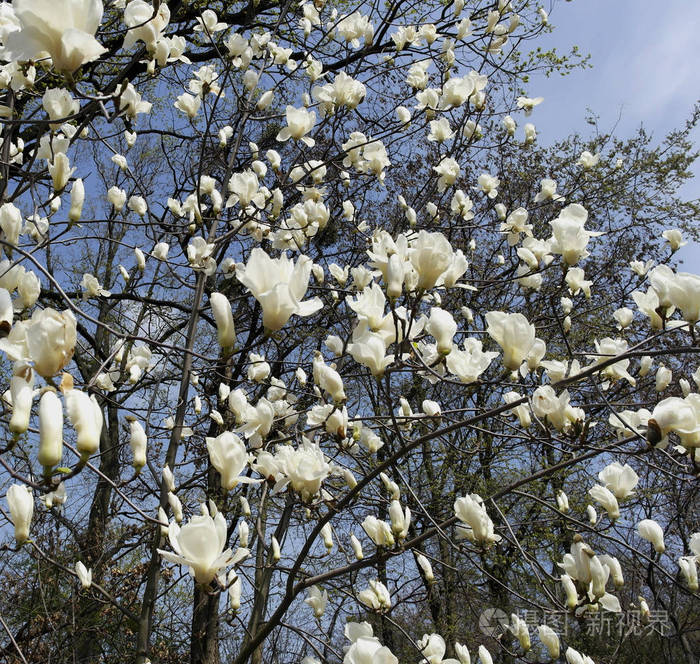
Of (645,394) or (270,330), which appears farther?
(645,394)

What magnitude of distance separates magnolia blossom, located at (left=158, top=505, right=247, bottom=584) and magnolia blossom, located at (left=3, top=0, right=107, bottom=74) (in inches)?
37.4

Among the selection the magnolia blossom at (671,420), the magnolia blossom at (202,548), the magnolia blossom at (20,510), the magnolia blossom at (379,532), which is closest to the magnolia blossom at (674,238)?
the magnolia blossom at (671,420)

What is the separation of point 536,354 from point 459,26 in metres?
2.68

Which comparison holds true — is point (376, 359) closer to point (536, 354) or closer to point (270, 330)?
point (270, 330)

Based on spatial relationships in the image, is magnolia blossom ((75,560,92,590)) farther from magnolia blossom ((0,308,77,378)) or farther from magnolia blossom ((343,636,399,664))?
magnolia blossom ((0,308,77,378))

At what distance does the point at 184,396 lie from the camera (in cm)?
310

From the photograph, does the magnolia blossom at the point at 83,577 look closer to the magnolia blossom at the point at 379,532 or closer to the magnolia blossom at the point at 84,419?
the magnolia blossom at the point at 379,532

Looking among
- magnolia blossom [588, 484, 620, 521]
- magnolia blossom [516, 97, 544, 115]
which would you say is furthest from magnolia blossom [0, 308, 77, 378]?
magnolia blossom [516, 97, 544, 115]

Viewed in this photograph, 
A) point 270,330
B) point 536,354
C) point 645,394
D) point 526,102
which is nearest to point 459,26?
point 526,102

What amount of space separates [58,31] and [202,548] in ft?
3.47

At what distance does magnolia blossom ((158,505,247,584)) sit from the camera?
1.21 m

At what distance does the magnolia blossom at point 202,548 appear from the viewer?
1.21 metres

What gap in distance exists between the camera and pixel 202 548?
1.24m

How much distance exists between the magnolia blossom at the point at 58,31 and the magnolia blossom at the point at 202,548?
3.12 feet
